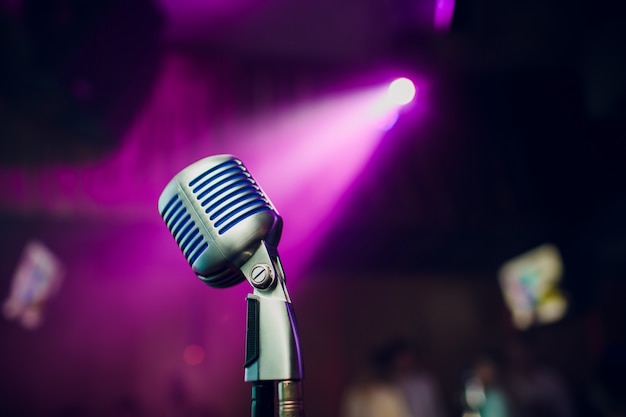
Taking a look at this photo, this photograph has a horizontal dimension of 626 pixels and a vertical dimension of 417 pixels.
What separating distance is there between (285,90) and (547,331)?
4323mm

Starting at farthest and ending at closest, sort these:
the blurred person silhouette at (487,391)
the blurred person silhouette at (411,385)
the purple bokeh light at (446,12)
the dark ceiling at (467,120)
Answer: the blurred person silhouette at (411,385) → the blurred person silhouette at (487,391) → the dark ceiling at (467,120) → the purple bokeh light at (446,12)

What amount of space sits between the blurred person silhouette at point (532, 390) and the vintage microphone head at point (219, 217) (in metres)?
4.95

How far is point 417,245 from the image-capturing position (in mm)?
5910

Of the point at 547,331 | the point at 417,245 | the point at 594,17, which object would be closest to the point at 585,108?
the point at 594,17

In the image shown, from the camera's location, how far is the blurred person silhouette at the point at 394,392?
4758 mm

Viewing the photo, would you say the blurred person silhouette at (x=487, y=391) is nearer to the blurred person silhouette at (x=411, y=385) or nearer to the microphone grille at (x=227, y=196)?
the blurred person silhouette at (x=411, y=385)

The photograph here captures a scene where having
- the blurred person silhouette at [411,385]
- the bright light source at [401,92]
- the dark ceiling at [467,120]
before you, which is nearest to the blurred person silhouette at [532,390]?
the blurred person silhouette at [411,385]

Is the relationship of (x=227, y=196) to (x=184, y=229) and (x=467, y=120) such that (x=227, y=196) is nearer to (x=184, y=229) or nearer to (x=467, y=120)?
(x=184, y=229)

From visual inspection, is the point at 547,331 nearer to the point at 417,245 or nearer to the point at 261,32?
the point at 417,245

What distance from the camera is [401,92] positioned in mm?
4695

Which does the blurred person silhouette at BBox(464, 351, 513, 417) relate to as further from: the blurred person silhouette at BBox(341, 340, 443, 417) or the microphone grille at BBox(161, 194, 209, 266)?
the microphone grille at BBox(161, 194, 209, 266)

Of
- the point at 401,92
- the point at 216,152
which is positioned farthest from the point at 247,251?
the point at 401,92

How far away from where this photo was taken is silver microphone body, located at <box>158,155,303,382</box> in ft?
2.79

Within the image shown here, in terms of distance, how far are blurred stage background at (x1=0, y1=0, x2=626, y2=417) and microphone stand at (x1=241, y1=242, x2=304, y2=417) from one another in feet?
7.65
